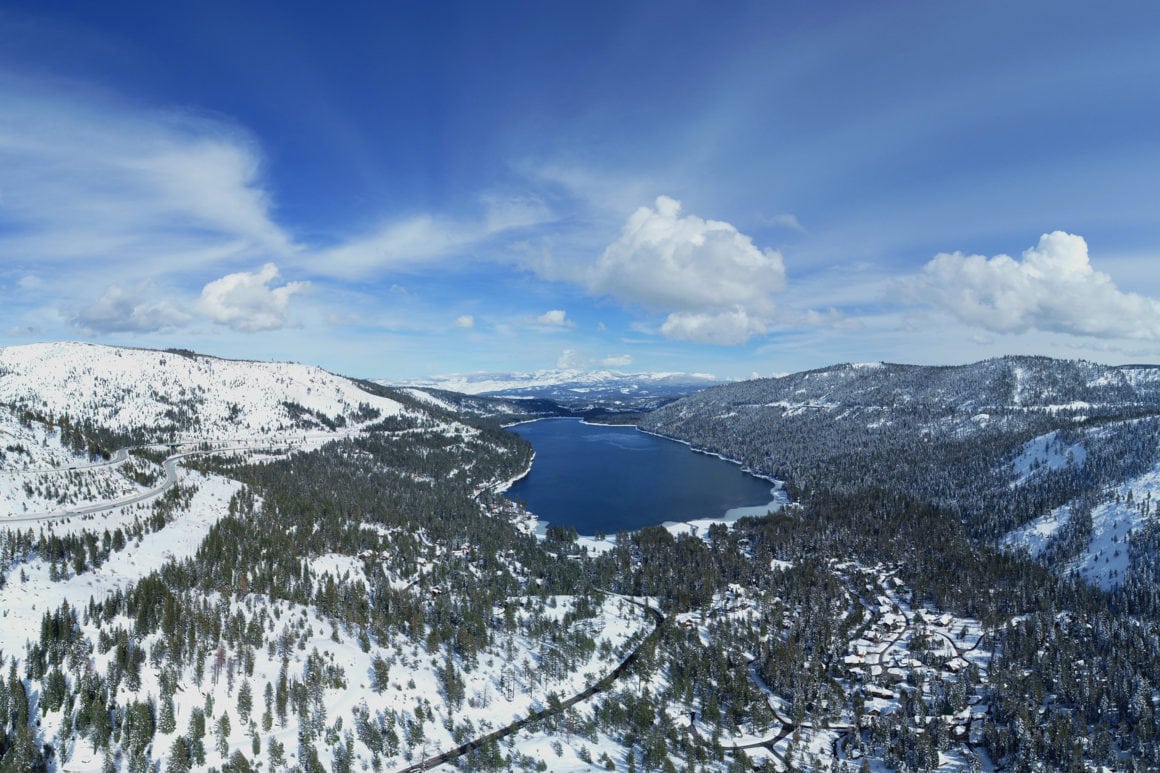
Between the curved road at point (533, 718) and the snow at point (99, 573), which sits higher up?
the snow at point (99, 573)

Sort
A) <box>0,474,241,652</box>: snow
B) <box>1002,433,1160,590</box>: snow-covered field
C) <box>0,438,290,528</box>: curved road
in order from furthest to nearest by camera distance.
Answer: <box>1002,433,1160,590</box>: snow-covered field, <box>0,438,290,528</box>: curved road, <box>0,474,241,652</box>: snow

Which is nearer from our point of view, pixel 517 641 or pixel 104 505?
pixel 517 641

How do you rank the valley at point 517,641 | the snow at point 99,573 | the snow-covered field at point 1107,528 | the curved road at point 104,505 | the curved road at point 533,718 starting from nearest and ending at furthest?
the valley at point 517,641 < the curved road at point 533,718 < the snow at point 99,573 < the curved road at point 104,505 < the snow-covered field at point 1107,528

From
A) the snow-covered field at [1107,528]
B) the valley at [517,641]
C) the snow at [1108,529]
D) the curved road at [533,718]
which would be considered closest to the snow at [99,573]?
the valley at [517,641]

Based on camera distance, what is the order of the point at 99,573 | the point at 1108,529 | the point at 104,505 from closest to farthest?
the point at 99,573 < the point at 104,505 < the point at 1108,529

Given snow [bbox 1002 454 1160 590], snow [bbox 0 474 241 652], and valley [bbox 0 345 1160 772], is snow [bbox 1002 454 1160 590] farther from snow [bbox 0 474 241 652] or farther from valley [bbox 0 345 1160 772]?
snow [bbox 0 474 241 652]

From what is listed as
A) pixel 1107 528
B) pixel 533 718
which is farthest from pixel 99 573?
pixel 1107 528

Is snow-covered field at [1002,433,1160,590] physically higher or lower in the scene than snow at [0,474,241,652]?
lower

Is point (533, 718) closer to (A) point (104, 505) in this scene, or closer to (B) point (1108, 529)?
(A) point (104, 505)

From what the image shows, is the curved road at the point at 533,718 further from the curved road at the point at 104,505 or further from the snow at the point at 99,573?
the curved road at the point at 104,505

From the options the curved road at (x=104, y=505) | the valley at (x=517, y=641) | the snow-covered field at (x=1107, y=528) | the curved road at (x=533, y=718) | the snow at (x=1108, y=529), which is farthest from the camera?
the snow-covered field at (x=1107, y=528)

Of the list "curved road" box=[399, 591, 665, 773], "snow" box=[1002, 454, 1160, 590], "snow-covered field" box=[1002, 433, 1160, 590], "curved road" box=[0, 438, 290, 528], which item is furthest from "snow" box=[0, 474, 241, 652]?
"snow" box=[1002, 454, 1160, 590]
